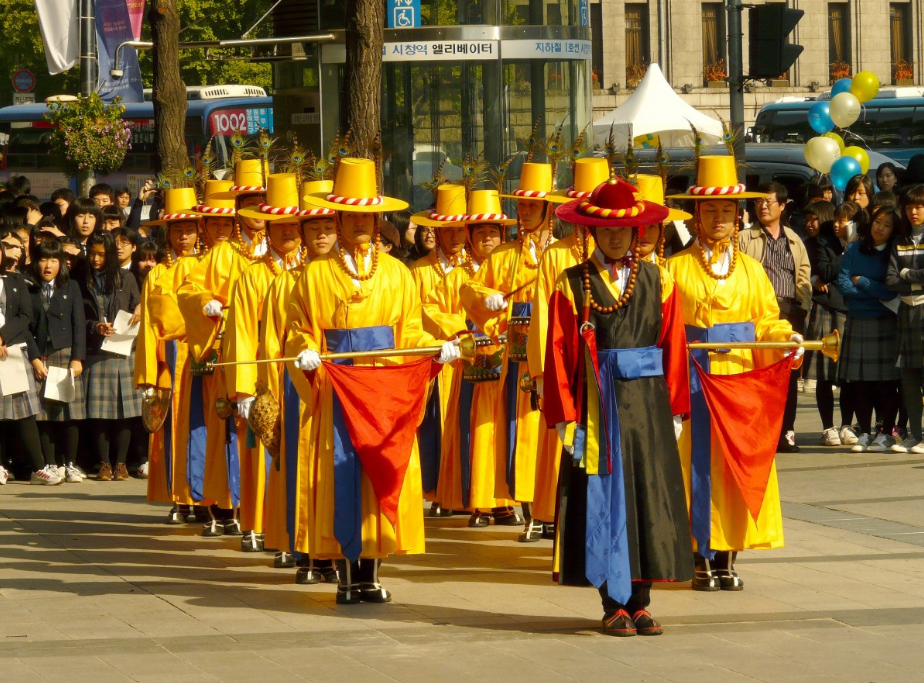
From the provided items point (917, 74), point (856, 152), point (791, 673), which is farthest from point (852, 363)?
point (917, 74)

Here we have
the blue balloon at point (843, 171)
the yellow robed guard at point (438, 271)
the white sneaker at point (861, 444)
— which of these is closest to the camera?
the yellow robed guard at point (438, 271)

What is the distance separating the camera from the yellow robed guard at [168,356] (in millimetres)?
10641

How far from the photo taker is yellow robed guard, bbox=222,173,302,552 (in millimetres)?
8492

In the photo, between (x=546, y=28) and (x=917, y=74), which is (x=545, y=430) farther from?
(x=917, y=74)

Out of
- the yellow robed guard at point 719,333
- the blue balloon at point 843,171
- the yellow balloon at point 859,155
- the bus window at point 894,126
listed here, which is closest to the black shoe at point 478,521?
the yellow robed guard at point 719,333

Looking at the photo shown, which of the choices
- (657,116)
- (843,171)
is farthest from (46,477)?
(657,116)

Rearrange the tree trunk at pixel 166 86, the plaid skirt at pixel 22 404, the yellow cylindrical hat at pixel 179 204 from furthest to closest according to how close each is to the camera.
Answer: the tree trunk at pixel 166 86 < the plaid skirt at pixel 22 404 < the yellow cylindrical hat at pixel 179 204

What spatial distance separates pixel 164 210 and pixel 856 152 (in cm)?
1283

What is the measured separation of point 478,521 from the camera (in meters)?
10.2

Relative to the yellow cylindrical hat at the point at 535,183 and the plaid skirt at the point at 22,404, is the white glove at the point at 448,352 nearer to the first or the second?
the yellow cylindrical hat at the point at 535,183

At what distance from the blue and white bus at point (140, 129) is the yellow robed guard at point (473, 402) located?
20361 mm

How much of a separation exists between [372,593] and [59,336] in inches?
222

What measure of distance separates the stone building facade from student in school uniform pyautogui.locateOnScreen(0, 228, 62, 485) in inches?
1447

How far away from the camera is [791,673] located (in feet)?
20.5
